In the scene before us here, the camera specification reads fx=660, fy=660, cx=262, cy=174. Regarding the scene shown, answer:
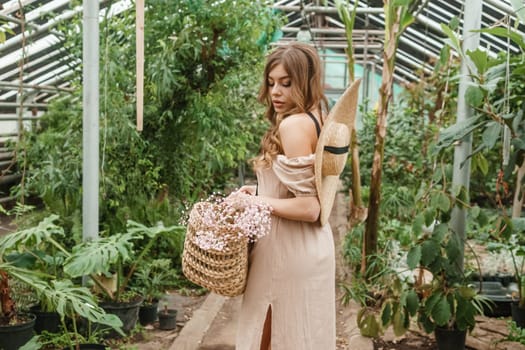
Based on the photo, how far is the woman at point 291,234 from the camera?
6.89 ft

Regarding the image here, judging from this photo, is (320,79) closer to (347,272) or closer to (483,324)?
(483,324)

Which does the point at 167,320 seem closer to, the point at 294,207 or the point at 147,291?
the point at 147,291

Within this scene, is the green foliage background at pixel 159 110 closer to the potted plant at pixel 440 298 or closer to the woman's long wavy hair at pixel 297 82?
the potted plant at pixel 440 298

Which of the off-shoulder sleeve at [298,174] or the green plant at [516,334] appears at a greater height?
the off-shoulder sleeve at [298,174]

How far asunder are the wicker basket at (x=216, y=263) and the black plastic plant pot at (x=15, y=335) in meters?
1.53

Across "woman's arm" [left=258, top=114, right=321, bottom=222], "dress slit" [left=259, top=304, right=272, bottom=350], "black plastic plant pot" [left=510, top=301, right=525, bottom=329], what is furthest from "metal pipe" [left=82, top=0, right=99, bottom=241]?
"black plastic plant pot" [left=510, top=301, right=525, bottom=329]

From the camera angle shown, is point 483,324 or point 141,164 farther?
point 141,164

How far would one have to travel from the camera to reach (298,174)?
2.09 metres

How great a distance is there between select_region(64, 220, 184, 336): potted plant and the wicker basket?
4.54ft

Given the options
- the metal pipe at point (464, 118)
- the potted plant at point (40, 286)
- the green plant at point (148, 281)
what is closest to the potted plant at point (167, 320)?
the green plant at point (148, 281)

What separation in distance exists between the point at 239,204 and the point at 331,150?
34cm

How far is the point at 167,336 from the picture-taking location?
4.18 m

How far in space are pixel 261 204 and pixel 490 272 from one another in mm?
3875

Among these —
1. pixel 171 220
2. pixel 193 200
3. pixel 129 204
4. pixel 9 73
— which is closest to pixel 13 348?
pixel 129 204
